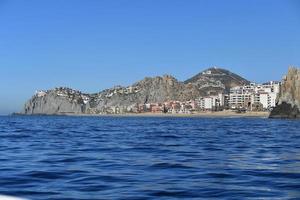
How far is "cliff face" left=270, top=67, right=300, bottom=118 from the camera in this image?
191375mm

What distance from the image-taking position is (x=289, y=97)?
195 metres

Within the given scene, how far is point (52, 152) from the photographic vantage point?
23500 millimetres

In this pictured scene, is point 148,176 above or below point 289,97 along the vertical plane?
below

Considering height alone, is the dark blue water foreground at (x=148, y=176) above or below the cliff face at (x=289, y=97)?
below

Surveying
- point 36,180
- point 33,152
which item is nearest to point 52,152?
point 33,152

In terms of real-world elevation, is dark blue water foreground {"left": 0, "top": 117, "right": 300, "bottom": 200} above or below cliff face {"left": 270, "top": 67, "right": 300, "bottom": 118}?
below

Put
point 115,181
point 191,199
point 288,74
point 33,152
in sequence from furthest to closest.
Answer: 1. point 288,74
2. point 33,152
3. point 115,181
4. point 191,199

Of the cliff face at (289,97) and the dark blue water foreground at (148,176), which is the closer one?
the dark blue water foreground at (148,176)

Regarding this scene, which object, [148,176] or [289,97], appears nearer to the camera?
[148,176]

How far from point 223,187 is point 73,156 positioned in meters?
9.69

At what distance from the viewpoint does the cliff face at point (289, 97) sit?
628 ft

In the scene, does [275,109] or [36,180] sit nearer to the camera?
[36,180]

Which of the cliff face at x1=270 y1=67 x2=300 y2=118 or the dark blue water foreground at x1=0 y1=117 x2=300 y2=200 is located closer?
the dark blue water foreground at x1=0 y1=117 x2=300 y2=200

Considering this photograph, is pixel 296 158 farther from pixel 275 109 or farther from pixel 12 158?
pixel 275 109
